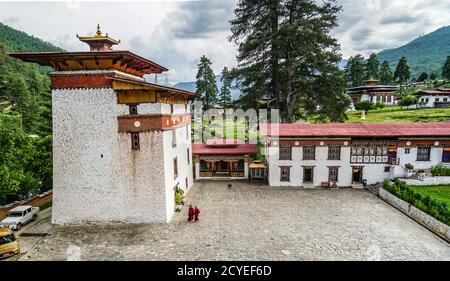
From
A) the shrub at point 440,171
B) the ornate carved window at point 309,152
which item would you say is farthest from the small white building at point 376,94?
the ornate carved window at point 309,152

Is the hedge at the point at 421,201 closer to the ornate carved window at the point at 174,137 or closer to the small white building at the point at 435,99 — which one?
the ornate carved window at the point at 174,137

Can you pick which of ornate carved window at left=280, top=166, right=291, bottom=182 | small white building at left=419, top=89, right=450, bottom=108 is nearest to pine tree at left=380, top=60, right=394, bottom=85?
small white building at left=419, top=89, right=450, bottom=108

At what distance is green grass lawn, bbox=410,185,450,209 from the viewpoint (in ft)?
68.3

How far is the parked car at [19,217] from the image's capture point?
17.1 meters

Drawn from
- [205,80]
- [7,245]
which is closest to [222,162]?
[7,245]

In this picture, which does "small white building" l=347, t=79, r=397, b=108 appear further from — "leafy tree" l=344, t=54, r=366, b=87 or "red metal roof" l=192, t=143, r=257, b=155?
"red metal roof" l=192, t=143, r=257, b=155

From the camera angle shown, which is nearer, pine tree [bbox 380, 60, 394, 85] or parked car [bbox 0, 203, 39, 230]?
parked car [bbox 0, 203, 39, 230]

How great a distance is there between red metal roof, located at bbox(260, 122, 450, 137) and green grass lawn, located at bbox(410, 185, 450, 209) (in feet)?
15.1

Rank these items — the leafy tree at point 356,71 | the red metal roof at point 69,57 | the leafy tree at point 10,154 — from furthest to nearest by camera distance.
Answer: the leafy tree at point 356,71, the leafy tree at point 10,154, the red metal roof at point 69,57

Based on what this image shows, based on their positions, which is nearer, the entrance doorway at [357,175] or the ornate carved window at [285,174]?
the entrance doorway at [357,175]

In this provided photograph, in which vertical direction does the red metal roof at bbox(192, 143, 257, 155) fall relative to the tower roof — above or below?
below

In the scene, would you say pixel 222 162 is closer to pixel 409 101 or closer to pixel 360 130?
pixel 360 130

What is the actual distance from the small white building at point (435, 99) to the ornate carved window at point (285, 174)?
53513 mm
